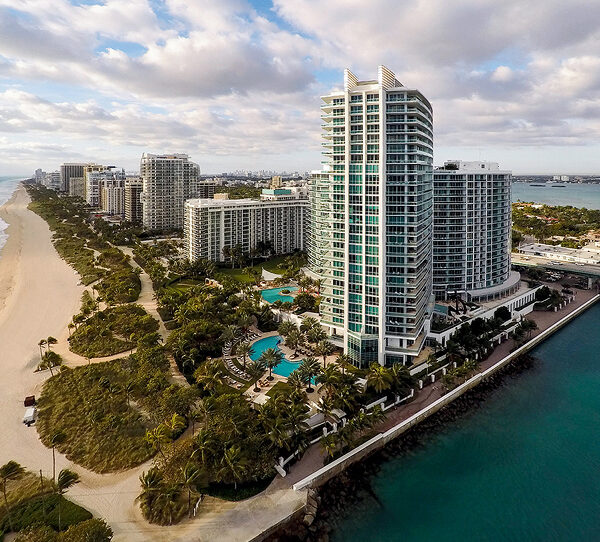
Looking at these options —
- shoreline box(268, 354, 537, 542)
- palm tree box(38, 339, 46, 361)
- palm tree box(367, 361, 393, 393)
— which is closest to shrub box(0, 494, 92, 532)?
shoreline box(268, 354, 537, 542)

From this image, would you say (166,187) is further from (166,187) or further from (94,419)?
(94,419)

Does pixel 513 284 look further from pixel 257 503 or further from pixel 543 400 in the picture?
pixel 257 503

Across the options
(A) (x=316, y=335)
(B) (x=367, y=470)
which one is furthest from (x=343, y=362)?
(B) (x=367, y=470)

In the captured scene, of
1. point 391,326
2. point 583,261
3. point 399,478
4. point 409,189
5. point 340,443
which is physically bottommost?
point 399,478

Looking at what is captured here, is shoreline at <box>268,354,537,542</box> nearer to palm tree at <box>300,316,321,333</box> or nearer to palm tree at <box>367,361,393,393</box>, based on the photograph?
palm tree at <box>367,361,393,393</box>

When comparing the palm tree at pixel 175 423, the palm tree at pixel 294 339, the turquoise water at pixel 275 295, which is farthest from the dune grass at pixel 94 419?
the turquoise water at pixel 275 295

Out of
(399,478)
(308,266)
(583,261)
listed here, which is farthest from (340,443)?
(583,261)
